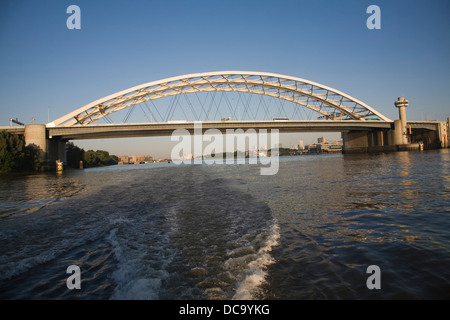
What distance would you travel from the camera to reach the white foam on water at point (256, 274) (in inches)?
100

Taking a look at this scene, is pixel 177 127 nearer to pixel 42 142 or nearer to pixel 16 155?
pixel 42 142

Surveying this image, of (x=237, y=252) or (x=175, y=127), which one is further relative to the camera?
(x=175, y=127)

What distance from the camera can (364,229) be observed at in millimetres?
4488

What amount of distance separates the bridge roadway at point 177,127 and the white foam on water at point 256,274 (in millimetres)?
44825

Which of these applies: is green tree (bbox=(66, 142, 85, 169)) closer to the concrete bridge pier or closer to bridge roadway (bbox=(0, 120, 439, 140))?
bridge roadway (bbox=(0, 120, 439, 140))

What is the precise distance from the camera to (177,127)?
47.3m

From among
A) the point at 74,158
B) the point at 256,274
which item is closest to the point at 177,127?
the point at 74,158

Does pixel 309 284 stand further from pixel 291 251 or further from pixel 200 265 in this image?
pixel 200 265

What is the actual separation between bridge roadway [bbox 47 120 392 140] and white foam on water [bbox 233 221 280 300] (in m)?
44.8

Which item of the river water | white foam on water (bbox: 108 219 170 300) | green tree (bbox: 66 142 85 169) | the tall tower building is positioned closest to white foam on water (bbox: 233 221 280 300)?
the river water

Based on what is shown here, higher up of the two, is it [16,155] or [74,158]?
[16,155]

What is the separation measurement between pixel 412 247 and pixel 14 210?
1009cm

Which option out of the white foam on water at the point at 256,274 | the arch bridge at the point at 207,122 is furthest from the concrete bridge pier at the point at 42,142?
the white foam on water at the point at 256,274

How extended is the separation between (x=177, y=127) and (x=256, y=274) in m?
46.0
